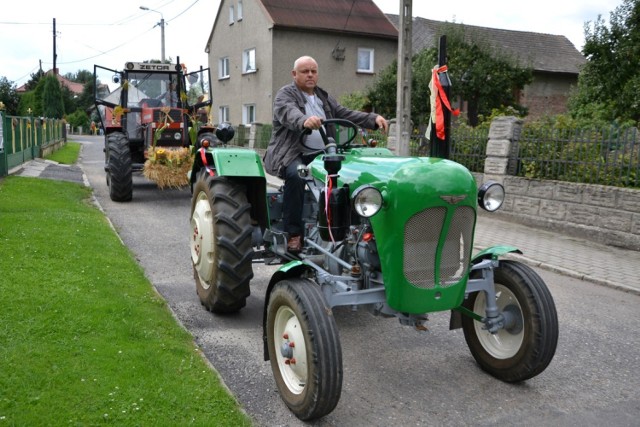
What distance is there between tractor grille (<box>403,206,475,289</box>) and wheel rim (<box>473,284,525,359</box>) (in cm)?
53

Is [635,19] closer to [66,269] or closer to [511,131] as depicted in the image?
[511,131]

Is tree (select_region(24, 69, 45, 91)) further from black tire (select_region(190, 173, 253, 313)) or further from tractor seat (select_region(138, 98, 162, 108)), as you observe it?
black tire (select_region(190, 173, 253, 313))

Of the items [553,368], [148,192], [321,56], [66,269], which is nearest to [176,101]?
[148,192]

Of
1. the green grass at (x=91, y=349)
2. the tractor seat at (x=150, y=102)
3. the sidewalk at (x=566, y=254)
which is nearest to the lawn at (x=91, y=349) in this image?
the green grass at (x=91, y=349)

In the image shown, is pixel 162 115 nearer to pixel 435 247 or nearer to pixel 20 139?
pixel 20 139

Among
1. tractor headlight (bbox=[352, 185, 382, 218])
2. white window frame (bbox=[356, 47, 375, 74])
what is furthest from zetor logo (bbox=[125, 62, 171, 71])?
white window frame (bbox=[356, 47, 375, 74])

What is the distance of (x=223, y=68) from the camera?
1190 inches

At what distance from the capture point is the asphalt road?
11.0 feet

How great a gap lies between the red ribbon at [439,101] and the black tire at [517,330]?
5.09 metres

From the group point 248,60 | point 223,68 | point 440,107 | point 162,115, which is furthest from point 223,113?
point 440,107

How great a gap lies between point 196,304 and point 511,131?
6.95 meters

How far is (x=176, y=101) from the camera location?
1230 cm

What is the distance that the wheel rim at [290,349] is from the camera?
10.6ft

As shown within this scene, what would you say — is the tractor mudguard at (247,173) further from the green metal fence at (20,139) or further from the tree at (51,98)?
the tree at (51,98)
